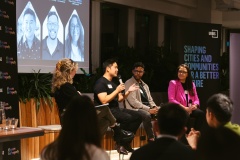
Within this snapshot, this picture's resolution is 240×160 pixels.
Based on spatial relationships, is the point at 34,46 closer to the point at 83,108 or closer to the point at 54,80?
the point at 54,80

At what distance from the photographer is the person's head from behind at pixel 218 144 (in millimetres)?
1396

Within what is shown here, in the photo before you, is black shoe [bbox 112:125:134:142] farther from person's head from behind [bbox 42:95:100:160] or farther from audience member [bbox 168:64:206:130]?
person's head from behind [bbox 42:95:100:160]

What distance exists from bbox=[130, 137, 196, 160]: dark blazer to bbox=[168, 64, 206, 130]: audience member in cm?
459

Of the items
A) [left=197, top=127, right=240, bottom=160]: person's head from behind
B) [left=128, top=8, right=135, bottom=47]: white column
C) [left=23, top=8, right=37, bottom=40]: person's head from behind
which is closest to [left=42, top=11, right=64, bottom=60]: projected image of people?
[left=23, top=8, right=37, bottom=40]: person's head from behind

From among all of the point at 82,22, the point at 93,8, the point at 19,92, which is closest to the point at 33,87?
the point at 19,92

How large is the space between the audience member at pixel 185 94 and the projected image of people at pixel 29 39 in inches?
84.4

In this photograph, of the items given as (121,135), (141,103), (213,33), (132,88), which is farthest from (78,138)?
(213,33)

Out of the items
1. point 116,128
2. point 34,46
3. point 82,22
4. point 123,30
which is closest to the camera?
point 116,128

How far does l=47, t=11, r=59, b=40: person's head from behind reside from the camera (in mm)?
6239

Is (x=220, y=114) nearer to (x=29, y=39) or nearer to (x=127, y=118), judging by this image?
(x=127, y=118)

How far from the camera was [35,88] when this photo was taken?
5.85 m

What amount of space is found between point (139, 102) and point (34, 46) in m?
1.66

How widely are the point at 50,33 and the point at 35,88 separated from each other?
87 centimetres

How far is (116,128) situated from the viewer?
554cm
